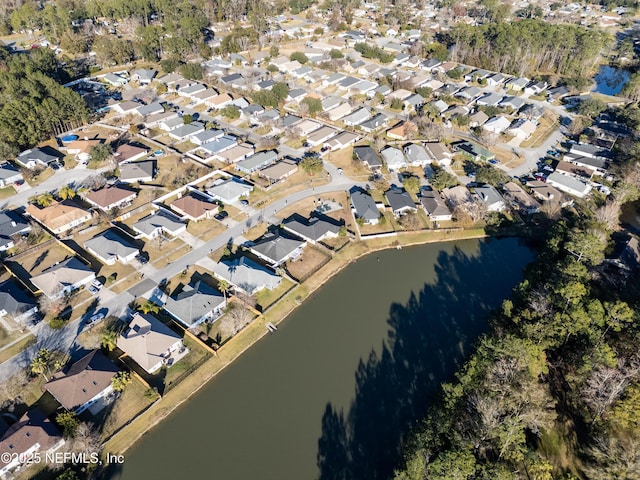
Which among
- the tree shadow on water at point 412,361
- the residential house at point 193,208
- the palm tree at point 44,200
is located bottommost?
the tree shadow on water at point 412,361

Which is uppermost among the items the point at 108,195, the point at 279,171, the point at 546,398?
the point at 108,195

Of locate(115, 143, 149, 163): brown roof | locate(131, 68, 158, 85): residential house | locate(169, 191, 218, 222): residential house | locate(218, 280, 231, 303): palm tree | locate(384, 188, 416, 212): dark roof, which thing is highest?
locate(131, 68, 158, 85): residential house

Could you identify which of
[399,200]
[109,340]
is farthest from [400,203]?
[109,340]

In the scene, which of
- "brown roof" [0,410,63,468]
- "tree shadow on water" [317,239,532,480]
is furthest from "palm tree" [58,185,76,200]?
"tree shadow on water" [317,239,532,480]

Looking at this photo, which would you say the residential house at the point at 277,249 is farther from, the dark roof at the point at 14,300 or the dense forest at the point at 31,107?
the dense forest at the point at 31,107

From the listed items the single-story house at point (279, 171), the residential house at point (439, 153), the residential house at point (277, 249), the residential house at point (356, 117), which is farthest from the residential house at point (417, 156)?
the residential house at point (277, 249)

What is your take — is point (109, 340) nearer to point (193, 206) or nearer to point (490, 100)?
point (193, 206)

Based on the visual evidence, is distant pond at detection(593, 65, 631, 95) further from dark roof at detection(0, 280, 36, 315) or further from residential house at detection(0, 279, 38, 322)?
dark roof at detection(0, 280, 36, 315)
